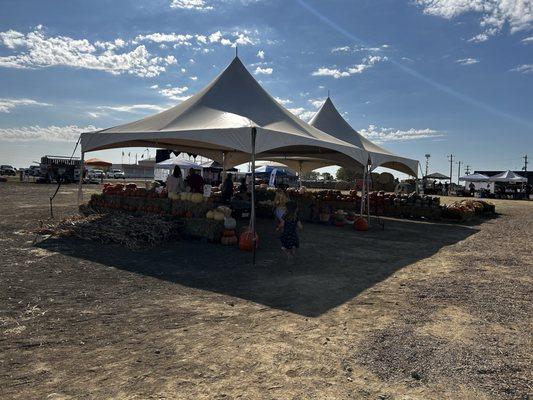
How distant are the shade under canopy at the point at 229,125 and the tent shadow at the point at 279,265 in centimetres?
258

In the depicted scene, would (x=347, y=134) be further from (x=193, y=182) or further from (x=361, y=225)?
(x=193, y=182)

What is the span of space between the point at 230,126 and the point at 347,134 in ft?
29.6

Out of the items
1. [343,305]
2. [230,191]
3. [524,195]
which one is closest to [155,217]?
[230,191]

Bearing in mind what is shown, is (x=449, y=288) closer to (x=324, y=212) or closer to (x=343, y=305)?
(x=343, y=305)

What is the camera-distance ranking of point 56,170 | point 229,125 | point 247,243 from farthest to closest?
point 56,170 → point 229,125 → point 247,243

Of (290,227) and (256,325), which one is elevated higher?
(290,227)

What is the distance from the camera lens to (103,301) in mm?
5426

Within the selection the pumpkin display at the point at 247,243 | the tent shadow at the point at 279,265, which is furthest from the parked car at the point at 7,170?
the pumpkin display at the point at 247,243

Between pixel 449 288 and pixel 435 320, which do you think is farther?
pixel 449 288

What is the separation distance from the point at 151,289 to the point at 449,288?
4.80m

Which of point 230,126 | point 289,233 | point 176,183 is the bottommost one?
point 289,233

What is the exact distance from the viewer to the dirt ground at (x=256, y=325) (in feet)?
11.1

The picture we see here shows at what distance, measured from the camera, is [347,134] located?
1744 centimetres

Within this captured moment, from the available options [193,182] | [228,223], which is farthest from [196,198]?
[193,182]
